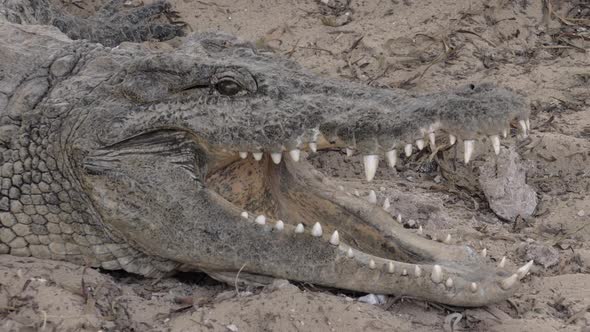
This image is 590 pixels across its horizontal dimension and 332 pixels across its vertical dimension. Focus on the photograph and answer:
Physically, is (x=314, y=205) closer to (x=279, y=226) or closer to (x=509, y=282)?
(x=279, y=226)

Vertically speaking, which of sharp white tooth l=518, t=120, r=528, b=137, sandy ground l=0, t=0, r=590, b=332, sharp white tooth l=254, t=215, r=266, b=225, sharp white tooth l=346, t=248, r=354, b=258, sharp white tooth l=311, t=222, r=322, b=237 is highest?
sharp white tooth l=518, t=120, r=528, b=137

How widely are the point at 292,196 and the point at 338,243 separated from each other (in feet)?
1.90

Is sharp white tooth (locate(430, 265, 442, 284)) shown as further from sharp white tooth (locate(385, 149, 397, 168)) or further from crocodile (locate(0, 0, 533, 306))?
sharp white tooth (locate(385, 149, 397, 168))

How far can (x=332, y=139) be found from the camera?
A: 3.17 metres

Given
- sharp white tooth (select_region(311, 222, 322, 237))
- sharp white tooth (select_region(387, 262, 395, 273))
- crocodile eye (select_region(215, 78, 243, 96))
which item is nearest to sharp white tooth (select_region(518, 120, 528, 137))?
sharp white tooth (select_region(387, 262, 395, 273))

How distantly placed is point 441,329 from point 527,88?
8.63ft

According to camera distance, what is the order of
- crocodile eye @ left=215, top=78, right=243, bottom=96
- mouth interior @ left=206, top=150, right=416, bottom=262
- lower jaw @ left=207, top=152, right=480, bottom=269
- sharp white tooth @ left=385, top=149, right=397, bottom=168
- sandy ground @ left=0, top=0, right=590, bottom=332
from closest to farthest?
sharp white tooth @ left=385, top=149, right=397, bottom=168 → sandy ground @ left=0, top=0, right=590, bottom=332 → crocodile eye @ left=215, top=78, right=243, bottom=96 → lower jaw @ left=207, top=152, right=480, bottom=269 → mouth interior @ left=206, top=150, right=416, bottom=262

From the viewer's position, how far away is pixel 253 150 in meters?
3.27

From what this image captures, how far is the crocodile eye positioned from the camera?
11.0ft

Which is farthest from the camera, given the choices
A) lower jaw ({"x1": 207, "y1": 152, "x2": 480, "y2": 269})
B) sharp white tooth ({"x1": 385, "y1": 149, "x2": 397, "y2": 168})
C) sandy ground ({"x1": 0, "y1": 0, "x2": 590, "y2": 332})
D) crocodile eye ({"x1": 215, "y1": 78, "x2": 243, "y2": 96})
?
lower jaw ({"x1": 207, "y1": 152, "x2": 480, "y2": 269})

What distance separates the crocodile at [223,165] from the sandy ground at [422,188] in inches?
5.2

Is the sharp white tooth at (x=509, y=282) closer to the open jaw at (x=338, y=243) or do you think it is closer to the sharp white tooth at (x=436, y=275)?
the open jaw at (x=338, y=243)

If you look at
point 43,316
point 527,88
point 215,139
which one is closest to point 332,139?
point 215,139

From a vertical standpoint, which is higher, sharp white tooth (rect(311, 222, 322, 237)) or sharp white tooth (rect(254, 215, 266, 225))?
sharp white tooth (rect(254, 215, 266, 225))
